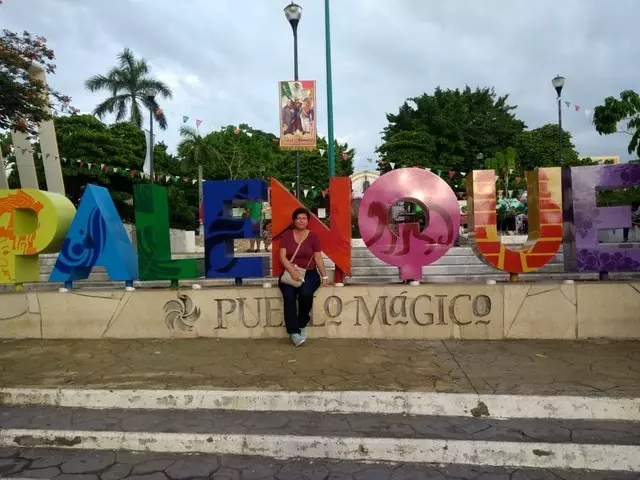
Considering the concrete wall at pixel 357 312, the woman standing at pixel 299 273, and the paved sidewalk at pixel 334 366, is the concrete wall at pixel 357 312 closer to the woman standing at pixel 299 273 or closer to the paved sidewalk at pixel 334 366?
the paved sidewalk at pixel 334 366

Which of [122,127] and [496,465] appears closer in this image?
[496,465]

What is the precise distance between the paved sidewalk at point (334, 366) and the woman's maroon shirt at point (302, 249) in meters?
0.98

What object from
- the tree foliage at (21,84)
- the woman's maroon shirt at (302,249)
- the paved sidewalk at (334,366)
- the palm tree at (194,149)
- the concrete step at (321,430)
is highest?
the palm tree at (194,149)

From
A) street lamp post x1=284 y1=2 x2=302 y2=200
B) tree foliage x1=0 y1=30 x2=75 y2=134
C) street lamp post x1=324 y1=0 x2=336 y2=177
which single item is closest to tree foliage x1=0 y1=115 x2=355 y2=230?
street lamp post x1=324 y1=0 x2=336 y2=177

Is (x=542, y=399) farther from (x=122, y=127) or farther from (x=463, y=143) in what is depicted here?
(x=463, y=143)

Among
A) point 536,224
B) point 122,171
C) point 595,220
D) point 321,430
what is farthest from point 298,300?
point 122,171

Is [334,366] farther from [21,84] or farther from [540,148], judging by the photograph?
[540,148]

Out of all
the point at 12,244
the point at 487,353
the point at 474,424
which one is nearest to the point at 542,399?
the point at 474,424

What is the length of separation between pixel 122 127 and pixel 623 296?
103ft

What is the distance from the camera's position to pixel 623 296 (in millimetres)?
5492

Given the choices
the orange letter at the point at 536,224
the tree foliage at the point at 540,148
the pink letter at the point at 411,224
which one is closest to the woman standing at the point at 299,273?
the pink letter at the point at 411,224

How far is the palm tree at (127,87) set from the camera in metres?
33.7

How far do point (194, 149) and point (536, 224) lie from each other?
1233 inches

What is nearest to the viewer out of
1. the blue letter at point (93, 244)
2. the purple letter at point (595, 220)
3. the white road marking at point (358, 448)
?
the white road marking at point (358, 448)
